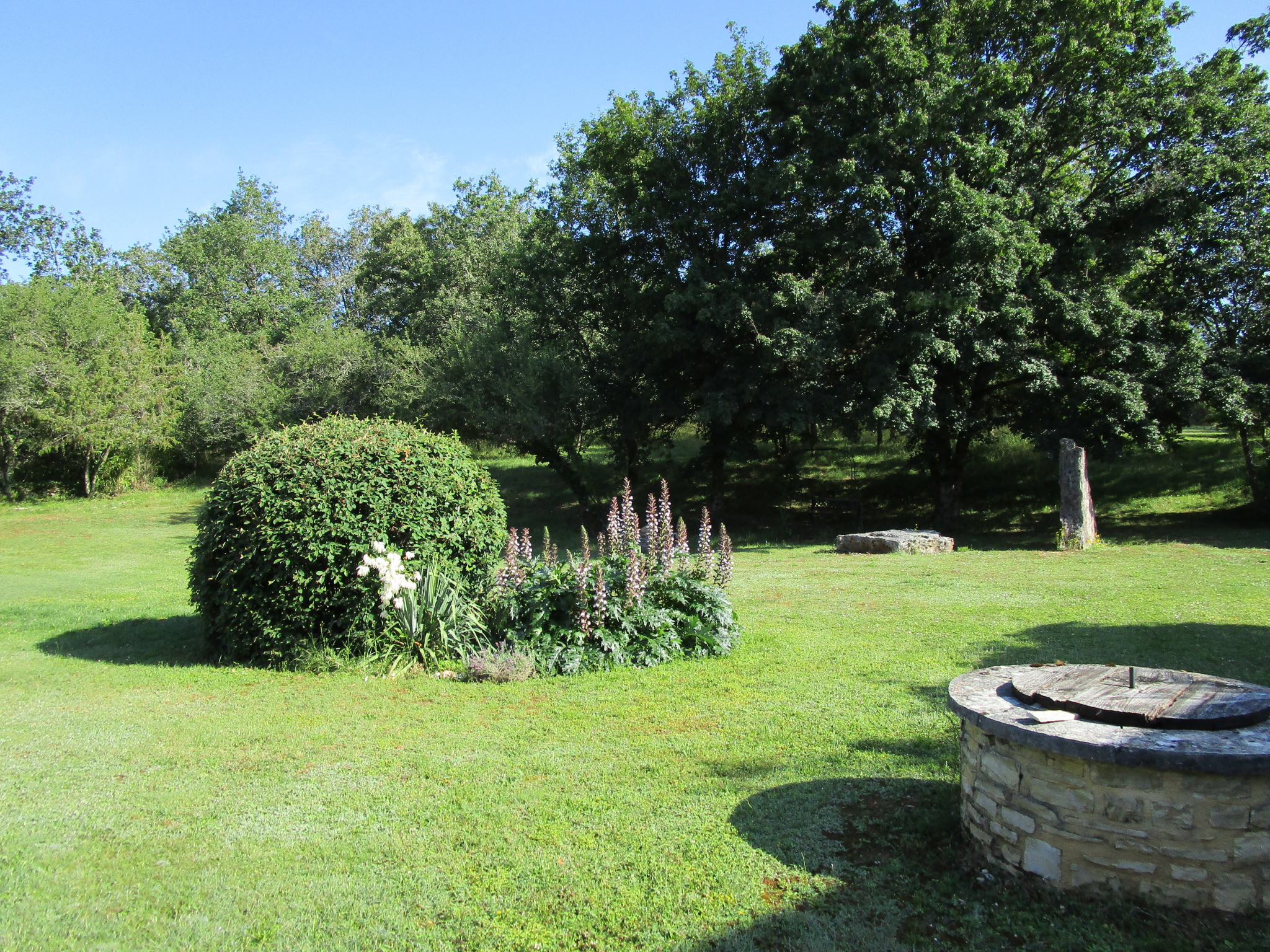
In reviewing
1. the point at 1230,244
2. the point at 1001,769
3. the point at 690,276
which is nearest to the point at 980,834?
the point at 1001,769

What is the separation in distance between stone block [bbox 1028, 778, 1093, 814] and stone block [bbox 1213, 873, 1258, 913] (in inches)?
19.6

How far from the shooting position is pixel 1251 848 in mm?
3092

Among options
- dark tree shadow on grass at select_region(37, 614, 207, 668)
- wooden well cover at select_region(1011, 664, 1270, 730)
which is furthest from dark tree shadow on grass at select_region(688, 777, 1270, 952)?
dark tree shadow on grass at select_region(37, 614, 207, 668)

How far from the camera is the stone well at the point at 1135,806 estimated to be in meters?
3.06

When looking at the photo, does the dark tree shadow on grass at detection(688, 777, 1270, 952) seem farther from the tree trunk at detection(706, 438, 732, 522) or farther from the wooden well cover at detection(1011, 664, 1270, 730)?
the tree trunk at detection(706, 438, 732, 522)

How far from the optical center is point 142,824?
4359 mm

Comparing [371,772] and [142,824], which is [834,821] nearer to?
[371,772]

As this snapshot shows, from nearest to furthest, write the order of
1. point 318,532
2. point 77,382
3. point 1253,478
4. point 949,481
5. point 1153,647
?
point 1153,647 < point 318,532 < point 1253,478 < point 949,481 < point 77,382

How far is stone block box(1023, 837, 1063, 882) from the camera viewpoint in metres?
3.34

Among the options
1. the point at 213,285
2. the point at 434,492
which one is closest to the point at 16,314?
the point at 213,285

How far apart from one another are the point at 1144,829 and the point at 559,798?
9.08 ft

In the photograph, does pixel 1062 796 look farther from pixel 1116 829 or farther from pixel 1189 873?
pixel 1189 873

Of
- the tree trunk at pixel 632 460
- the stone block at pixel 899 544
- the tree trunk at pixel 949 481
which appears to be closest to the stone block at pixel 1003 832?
the stone block at pixel 899 544

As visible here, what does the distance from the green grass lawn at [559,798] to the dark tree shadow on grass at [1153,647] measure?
40 mm
